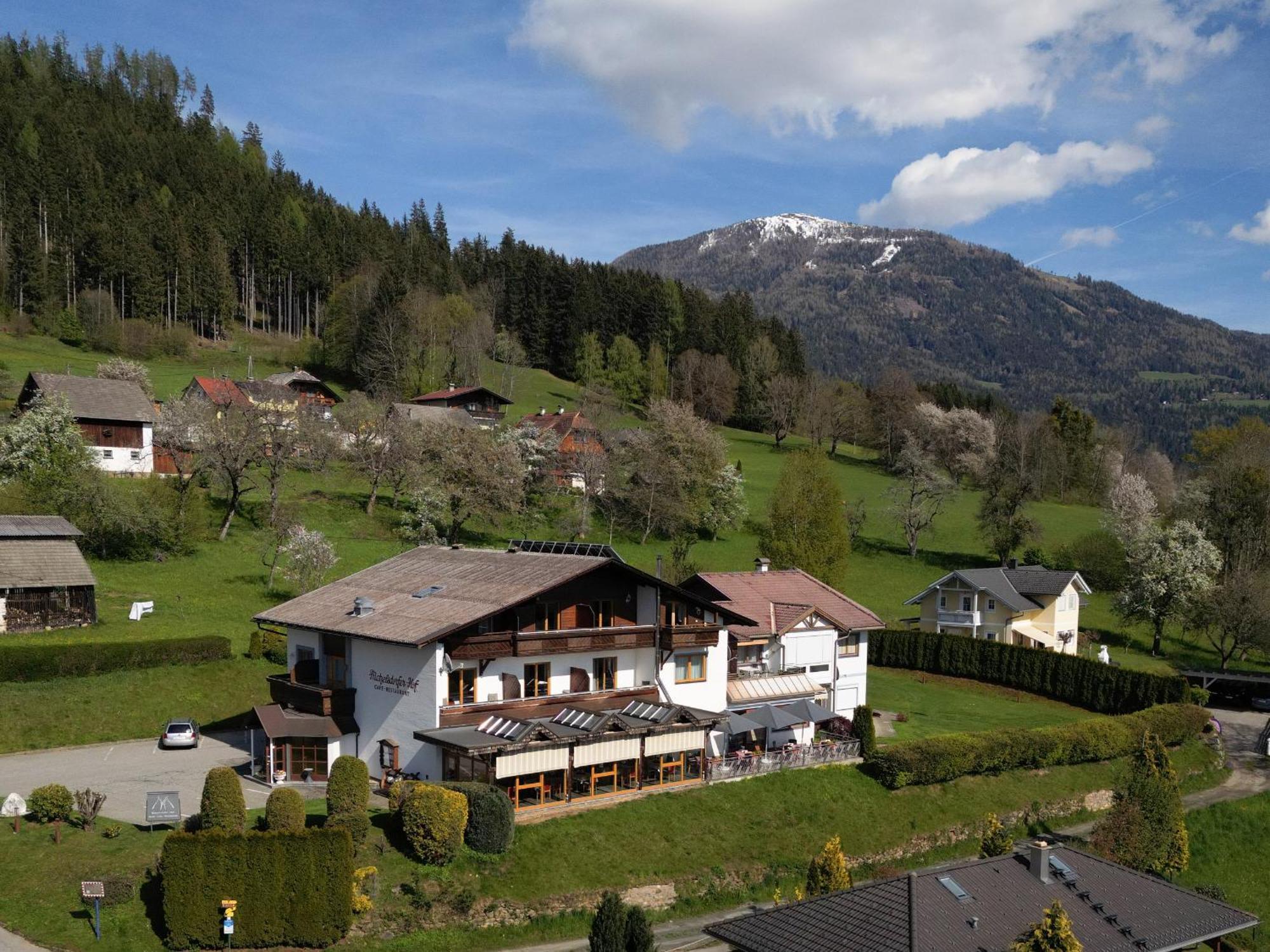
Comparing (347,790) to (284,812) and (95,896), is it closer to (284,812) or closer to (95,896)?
(284,812)

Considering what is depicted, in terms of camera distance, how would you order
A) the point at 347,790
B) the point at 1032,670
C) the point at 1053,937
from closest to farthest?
1. the point at 1053,937
2. the point at 347,790
3. the point at 1032,670

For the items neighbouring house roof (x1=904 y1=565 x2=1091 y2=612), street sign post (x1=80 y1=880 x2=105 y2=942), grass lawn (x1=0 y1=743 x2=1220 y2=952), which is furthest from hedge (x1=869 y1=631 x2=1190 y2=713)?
street sign post (x1=80 y1=880 x2=105 y2=942)

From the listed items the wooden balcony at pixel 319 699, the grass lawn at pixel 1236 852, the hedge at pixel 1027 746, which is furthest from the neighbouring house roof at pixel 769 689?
the grass lawn at pixel 1236 852

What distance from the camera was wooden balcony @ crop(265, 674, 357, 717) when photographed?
38.0 meters

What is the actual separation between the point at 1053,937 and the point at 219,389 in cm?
8590

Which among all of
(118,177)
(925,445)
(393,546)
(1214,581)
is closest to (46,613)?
(393,546)

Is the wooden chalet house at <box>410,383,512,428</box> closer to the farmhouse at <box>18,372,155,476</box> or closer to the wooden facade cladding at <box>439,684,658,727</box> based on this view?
the farmhouse at <box>18,372,155,476</box>

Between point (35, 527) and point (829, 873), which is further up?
point (35, 527)

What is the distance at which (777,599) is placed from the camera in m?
51.9

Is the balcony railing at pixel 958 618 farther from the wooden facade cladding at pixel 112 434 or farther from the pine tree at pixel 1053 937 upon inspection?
the wooden facade cladding at pixel 112 434

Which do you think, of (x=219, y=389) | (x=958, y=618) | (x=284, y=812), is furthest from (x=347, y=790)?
(x=219, y=389)

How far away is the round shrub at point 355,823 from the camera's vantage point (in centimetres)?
2959

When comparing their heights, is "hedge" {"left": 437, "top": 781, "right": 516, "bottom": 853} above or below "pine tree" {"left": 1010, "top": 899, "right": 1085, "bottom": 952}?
below

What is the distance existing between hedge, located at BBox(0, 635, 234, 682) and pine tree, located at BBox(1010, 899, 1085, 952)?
115 ft
